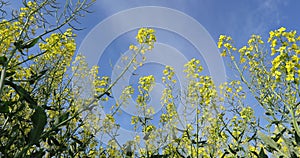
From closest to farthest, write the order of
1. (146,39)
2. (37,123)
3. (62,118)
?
(37,123) < (62,118) < (146,39)

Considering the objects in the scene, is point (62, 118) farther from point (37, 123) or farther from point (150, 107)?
point (150, 107)

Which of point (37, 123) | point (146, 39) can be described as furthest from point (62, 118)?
point (146, 39)

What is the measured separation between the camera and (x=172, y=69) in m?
4.54

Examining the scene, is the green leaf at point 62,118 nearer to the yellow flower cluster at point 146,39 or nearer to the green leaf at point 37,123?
the green leaf at point 37,123

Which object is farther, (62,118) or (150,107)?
(150,107)

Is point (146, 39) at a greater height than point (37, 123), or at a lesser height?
greater

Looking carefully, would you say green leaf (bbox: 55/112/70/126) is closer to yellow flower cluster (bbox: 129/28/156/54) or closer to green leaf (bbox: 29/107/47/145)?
green leaf (bbox: 29/107/47/145)

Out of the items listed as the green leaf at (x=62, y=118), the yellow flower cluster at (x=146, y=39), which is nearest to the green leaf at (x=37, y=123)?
the green leaf at (x=62, y=118)

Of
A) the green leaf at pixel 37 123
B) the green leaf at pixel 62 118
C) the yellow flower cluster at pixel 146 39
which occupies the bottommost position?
the green leaf at pixel 37 123

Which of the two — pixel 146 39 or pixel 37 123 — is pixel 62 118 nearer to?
pixel 37 123

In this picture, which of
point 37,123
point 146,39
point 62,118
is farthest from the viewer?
point 146,39

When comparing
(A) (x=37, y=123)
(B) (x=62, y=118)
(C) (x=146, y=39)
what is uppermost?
(C) (x=146, y=39)

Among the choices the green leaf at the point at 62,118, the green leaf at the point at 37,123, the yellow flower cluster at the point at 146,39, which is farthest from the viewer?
the yellow flower cluster at the point at 146,39

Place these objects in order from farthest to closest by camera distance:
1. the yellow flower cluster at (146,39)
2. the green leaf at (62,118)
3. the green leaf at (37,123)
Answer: the yellow flower cluster at (146,39) → the green leaf at (62,118) → the green leaf at (37,123)
